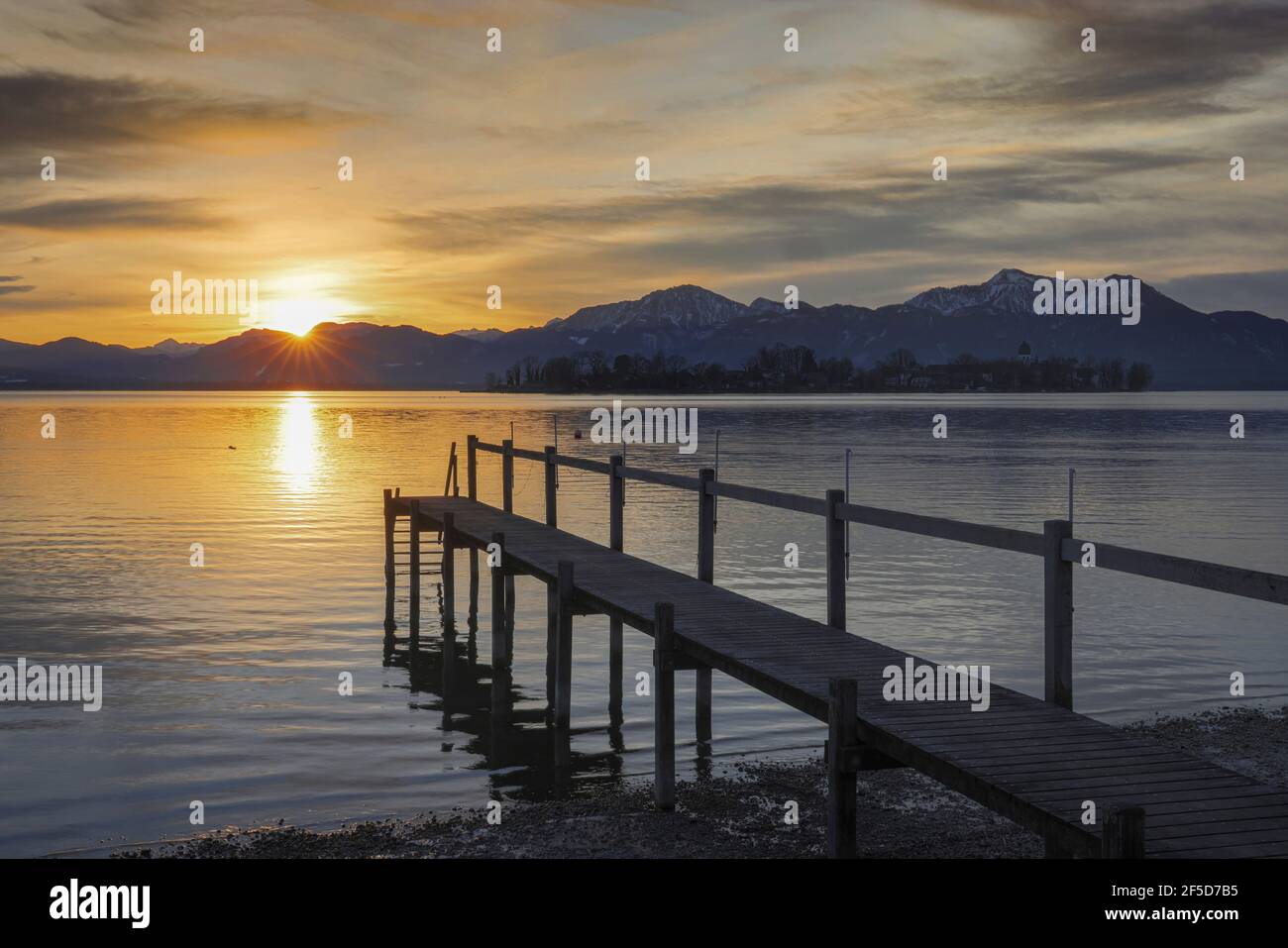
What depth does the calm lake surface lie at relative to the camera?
14.2 metres

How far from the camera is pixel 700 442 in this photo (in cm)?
9494

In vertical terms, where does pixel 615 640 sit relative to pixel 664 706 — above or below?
below

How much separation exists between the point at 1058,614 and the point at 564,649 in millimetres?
7301

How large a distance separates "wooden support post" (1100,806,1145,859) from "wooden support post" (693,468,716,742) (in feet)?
29.8

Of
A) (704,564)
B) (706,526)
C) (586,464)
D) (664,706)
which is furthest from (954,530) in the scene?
(586,464)

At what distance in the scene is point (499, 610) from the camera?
20.2 m

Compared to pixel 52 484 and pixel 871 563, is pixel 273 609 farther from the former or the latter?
pixel 52 484

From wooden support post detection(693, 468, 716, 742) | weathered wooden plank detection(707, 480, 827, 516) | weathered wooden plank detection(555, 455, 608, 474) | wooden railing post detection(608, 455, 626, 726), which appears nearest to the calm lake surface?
wooden railing post detection(608, 455, 626, 726)

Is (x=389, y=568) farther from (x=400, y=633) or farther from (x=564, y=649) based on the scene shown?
(x=564, y=649)

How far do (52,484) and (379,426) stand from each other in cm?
7323
